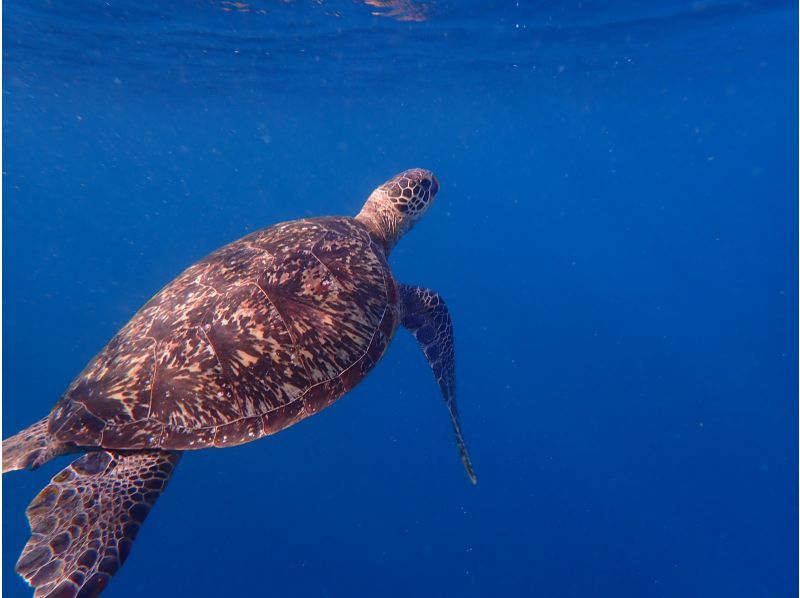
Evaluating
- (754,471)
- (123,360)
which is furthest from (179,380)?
(754,471)

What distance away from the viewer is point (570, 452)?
1420 centimetres

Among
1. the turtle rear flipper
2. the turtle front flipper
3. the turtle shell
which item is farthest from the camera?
the turtle front flipper

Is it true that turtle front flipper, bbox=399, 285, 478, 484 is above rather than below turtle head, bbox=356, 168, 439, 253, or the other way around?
below

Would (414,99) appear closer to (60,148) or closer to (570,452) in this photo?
(570,452)

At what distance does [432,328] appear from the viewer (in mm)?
5270

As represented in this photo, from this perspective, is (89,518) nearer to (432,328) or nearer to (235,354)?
(235,354)

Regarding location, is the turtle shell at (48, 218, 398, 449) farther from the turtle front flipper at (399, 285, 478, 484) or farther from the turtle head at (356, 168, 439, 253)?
the turtle head at (356, 168, 439, 253)

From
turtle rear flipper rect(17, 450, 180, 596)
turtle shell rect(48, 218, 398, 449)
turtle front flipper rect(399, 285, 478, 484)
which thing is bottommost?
turtle front flipper rect(399, 285, 478, 484)

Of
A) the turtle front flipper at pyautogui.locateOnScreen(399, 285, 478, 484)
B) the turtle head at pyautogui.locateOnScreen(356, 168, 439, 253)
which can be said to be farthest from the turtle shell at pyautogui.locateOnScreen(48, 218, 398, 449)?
the turtle head at pyautogui.locateOnScreen(356, 168, 439, 253)

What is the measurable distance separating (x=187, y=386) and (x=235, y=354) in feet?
1.23

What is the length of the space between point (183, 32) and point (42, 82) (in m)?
10.9

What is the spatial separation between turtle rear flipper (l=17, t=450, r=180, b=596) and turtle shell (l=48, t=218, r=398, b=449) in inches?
6.3

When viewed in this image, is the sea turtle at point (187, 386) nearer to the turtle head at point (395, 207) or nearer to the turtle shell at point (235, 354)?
the turtle shell at point (235, 354)

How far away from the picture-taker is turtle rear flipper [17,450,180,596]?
263 centimetres
